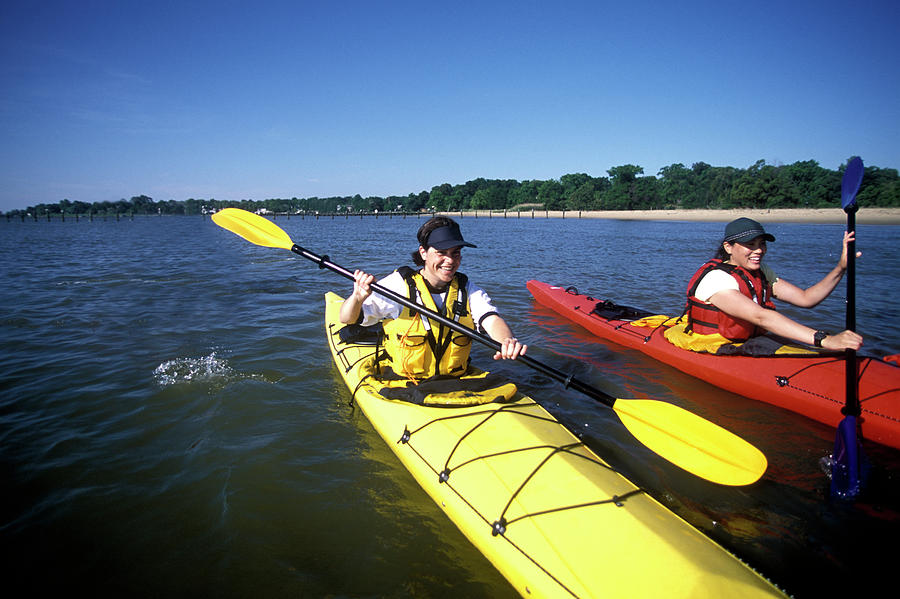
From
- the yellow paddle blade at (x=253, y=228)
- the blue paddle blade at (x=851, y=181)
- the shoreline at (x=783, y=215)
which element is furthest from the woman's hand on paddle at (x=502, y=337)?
the shoreline at (x=783, y=215)

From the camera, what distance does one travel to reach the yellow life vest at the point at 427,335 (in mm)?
3504

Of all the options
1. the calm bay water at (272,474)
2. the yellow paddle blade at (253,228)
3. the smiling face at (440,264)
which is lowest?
the calm bay water at (272,474)

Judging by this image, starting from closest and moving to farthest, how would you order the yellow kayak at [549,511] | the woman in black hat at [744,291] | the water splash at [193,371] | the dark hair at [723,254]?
the yellow kayak at [549,511] → the woman in black hat at [744,291] → the dark hair at [723,254] → the water splash at [193,371]

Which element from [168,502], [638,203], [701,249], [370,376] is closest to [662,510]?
[370,376]

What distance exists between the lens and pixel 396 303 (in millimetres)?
3594

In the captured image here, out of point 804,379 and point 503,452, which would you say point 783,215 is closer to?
point 804,379

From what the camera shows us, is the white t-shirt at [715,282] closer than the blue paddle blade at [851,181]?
No

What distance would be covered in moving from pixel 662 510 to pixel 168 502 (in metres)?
3.45

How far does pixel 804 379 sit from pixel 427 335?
3806 millimetres

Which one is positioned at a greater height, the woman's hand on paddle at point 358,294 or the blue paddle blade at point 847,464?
the woman's hand on paddle at point 358,294

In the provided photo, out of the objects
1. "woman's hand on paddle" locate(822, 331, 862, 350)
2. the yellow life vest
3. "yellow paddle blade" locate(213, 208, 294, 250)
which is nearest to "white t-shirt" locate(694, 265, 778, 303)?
"woman's hand on paddle" locate(822, 331, 862, 350)

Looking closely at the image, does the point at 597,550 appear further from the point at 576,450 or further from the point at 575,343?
the point at 575,343

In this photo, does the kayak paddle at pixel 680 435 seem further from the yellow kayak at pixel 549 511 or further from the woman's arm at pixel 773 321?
the woman's arm at pixel 773 321

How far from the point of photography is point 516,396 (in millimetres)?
3693
